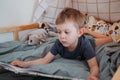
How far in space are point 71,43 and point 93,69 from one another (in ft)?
0.63

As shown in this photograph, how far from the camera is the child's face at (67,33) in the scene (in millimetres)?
1055

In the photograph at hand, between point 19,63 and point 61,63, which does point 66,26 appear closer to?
point 61,63

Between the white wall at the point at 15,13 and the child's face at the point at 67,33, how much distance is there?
64 cm

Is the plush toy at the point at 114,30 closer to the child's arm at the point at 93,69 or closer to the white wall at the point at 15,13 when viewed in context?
the child's arm at the point at 93,69

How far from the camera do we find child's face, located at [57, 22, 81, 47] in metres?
1.05

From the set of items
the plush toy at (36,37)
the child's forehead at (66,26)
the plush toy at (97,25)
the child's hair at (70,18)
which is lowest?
the plush toy at (36,37)

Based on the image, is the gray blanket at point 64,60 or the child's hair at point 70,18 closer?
the gray blanket at point 64,60

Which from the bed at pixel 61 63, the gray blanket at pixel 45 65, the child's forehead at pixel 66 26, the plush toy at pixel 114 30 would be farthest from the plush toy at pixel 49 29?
the child's forehead at pixel 66 26

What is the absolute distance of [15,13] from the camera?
65.9 inches

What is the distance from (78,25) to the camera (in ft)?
3.65

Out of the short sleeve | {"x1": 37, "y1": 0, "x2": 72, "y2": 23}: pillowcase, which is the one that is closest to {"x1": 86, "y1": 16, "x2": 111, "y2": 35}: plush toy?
{"x1": 37, "y1": 0, "x2": 72, "y2": 23}: pillowcase

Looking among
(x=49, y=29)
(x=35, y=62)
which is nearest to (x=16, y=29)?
(x=49, y=29)

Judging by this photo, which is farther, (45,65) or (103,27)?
(103,27)

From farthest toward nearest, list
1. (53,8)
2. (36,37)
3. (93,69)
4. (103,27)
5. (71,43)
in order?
(53,8), (103,27), (36,37), (71,43), (93,69)
